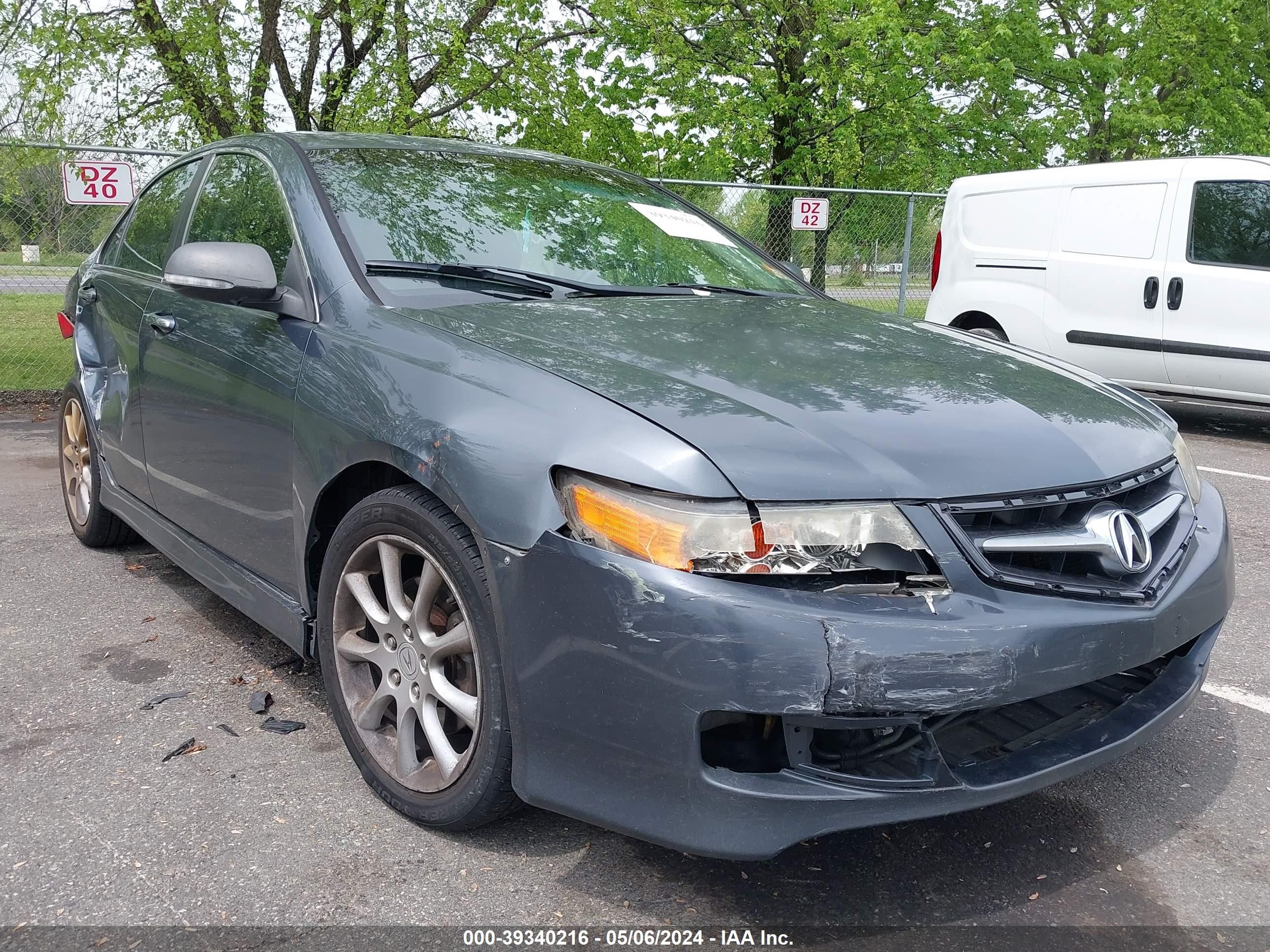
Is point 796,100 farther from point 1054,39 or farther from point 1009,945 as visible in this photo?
point 1009,945

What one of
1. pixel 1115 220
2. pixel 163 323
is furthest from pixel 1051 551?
pixel 1115 220

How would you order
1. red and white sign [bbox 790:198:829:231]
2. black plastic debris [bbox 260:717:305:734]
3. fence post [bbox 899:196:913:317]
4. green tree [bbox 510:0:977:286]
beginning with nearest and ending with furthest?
black plastic debris [bbox 260:717:305:734]
red and white sign [bbox 790:198:829:231]
fence post [bbox 899:196:913:317]
green tree [bbox 510:0:977:286]

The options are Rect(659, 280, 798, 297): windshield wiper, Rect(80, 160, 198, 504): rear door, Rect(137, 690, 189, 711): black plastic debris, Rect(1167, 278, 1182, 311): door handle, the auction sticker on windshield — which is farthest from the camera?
Rect(1167, 278, 1182, 311): door handle

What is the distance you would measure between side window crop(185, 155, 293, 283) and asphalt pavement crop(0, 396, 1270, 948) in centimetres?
126

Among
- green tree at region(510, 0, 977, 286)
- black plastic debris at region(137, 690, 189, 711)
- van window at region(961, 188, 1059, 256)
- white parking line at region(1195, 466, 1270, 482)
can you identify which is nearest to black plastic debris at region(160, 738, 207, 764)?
black plastic debris at region(137, 690, 189, 711)

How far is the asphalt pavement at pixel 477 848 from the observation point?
2074mm

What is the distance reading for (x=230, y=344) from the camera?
115 inches

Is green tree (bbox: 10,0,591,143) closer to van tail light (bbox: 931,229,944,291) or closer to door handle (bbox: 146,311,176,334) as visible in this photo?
van tail light (bbox: 931,229,944,291)

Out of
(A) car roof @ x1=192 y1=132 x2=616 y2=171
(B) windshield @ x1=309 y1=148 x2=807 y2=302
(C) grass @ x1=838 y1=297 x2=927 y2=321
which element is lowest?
(C) grass @ x1=838 y1=297 x2=927 y2=321

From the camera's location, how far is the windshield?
2834 mm

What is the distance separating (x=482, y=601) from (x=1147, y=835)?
1534 mm

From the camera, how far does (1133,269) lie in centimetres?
765

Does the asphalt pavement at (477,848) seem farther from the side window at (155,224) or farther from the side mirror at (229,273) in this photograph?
the side window at (155,224)

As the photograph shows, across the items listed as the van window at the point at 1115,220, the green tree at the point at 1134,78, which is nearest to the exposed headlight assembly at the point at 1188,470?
the van window at the point at 1115,220
